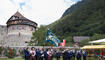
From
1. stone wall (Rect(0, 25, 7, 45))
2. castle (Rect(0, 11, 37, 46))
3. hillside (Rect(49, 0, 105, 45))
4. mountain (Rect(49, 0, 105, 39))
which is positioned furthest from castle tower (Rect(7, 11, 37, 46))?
mountain (Rect(49, 0, 105, 39))

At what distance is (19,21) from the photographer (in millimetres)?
49812

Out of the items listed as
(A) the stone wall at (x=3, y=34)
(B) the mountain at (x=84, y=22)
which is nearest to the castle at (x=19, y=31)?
(A) the stone wall at (x=3, y=34)

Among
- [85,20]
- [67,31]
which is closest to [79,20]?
[85,20]

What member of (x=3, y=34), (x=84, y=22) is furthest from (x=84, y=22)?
(x=3, y=34)

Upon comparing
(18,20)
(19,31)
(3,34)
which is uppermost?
(18,20)

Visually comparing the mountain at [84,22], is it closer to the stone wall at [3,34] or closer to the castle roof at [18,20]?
the castle roof at [18,20]

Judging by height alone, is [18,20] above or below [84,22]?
below

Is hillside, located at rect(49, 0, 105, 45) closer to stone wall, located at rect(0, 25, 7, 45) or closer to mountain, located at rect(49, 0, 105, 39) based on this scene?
mountain, located at rect(49, 0, 105, 39)

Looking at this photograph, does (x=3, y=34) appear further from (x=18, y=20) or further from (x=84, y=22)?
(x=84, y=22)

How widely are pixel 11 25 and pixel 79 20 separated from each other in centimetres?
5801

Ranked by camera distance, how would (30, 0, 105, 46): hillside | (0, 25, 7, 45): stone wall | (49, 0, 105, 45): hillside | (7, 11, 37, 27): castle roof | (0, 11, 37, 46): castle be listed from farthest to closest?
(49, 0, 105, 45): hillside → (30, 0, 105, 46): hillside → (0, 25, 7, 45): stone wall → (7, 11, 37, 27): castle roof → (0, 11, 37, 46): castle

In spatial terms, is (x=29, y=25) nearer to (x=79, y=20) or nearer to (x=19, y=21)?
(x=19, y=21)

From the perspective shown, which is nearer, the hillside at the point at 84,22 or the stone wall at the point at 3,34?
the stone wall at the point at 3,34

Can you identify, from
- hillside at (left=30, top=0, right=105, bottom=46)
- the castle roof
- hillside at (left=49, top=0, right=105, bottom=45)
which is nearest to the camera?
the castle roof
